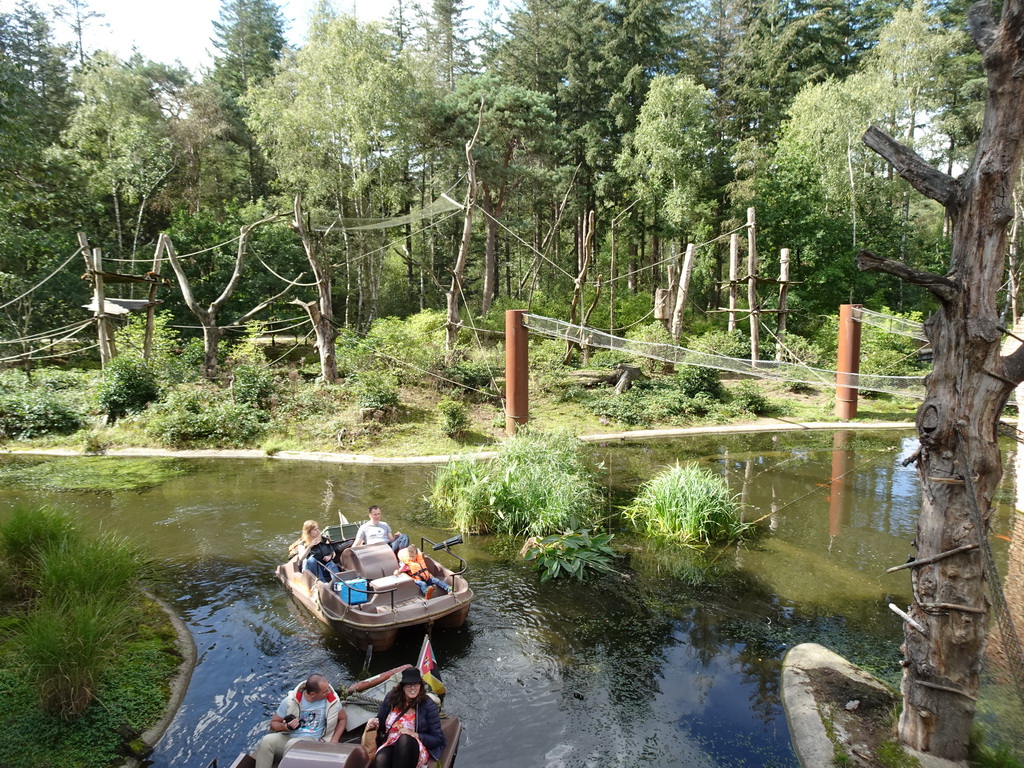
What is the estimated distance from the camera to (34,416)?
49.4 ft

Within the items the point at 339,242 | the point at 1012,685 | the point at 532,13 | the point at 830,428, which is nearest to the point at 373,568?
the point at 1012,685

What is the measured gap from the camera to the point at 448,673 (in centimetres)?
633

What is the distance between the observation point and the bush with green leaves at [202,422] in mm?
14641

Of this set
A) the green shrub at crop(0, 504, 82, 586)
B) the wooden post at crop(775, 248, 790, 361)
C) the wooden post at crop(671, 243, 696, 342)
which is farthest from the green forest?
the green shrub at crop(0, 504, 82, 586)

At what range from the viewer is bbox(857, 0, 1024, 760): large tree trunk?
4.06 m

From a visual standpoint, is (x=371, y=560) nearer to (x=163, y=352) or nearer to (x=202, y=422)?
(x=202, y=422)

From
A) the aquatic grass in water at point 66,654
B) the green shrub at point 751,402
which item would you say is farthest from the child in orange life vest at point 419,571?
the green shrub at point 751,402

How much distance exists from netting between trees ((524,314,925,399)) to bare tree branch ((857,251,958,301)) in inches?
313

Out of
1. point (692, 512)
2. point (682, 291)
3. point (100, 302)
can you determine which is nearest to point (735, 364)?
point (692, 512)

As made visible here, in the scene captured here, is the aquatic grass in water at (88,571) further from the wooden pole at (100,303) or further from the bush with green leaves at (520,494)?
the wooden pole at (100,303)

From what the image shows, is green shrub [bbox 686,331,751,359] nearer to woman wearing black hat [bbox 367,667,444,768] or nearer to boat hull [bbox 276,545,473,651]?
boat hull [bbox 276,545,473,651]

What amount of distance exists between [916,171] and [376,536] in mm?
6475

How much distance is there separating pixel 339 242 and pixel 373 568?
21722 millimetres

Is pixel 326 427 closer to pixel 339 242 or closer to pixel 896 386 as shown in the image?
pixel 896 386
